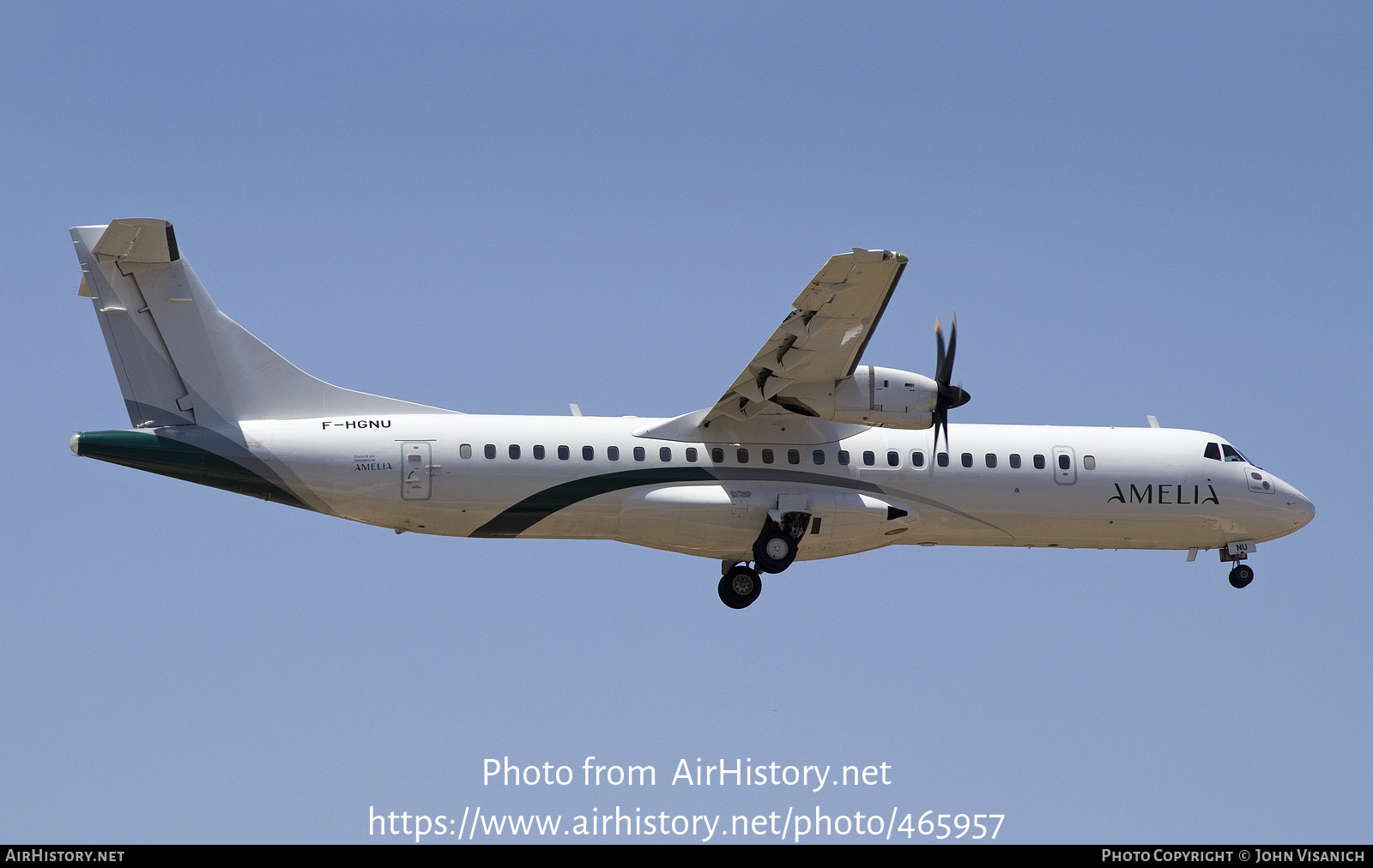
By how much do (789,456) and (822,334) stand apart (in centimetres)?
294

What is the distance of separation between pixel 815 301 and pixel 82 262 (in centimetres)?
1105

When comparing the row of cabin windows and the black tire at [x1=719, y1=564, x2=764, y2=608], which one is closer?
the row of cabin windows

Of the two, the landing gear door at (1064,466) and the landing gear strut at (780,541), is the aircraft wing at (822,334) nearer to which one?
the landing gear strut at (780,541)

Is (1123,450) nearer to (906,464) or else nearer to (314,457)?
(906,464)

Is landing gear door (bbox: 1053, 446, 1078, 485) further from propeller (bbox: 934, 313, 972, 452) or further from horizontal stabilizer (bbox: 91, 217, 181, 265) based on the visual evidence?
horizontal stabilizer (bbox: 91, 217, 181, 265)

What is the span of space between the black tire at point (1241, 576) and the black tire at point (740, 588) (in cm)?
867

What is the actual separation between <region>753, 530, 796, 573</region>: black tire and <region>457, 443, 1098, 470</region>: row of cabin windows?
1.22 meters

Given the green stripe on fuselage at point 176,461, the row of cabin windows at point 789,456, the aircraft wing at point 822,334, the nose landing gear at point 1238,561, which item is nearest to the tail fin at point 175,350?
the green stripe on fuselage at point 176,461

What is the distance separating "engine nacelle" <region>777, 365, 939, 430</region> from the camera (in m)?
22.9

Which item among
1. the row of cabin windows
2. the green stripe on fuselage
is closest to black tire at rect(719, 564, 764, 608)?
the row of cabin windows

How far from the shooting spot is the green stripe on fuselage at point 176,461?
2166 centimetres
